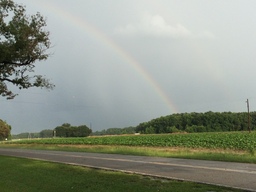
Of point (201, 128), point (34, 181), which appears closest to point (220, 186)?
point (34, 181)

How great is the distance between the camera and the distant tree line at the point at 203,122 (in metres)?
106

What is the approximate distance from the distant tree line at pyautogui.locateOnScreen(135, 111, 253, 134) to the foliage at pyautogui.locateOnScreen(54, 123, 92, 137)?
85.4ft

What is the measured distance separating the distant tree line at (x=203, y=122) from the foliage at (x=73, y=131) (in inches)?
1025

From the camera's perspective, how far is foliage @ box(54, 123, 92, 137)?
12544 cm

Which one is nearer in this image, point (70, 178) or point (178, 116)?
point (70, 178)

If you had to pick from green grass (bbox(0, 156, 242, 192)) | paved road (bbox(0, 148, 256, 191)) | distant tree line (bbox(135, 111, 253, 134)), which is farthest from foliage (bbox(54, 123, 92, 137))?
green grass (bbox(0, 156, 242, 192))

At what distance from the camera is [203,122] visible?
364ft

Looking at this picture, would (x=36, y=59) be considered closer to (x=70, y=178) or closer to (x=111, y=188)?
(x=70, y=178)

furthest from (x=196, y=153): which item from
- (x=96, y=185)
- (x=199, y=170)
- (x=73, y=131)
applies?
(x=73, y=131)

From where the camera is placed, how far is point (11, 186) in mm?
9555

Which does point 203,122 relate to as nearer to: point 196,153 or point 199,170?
point 196,153

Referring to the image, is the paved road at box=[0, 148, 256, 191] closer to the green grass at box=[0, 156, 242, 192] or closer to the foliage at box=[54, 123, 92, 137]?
the green grass at box=[0, 156, 242, 192]

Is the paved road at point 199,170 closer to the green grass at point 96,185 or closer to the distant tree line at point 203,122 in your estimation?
the green grass at point 96,185

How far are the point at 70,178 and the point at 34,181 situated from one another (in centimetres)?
124
